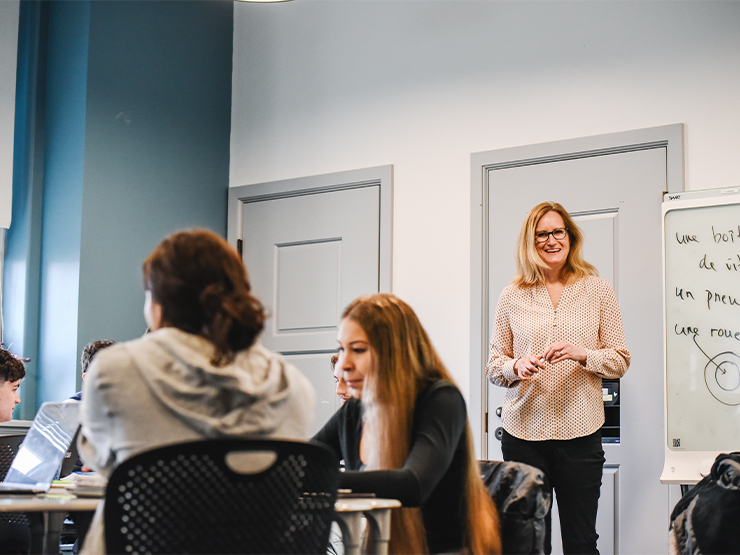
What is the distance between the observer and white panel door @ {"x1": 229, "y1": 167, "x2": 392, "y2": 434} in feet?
14.0

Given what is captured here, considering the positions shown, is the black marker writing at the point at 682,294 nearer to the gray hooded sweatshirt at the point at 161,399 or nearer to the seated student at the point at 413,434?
the seated student at the point at 413,434

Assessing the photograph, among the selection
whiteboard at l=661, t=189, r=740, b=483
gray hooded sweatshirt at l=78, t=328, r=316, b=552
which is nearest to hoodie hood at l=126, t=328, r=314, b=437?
gray hooded sweatshirt at l=78, t=328, r=316, b=552

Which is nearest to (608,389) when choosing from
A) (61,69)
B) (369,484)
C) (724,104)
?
(724,104)

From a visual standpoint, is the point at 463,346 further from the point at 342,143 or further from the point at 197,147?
the point at 197,147

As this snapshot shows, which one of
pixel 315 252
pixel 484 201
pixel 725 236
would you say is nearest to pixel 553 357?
pixel 725 236

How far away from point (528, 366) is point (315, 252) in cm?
191

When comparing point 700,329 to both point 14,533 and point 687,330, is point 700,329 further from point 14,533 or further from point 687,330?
point 14,533

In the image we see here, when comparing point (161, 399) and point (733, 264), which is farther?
point (733, 264)

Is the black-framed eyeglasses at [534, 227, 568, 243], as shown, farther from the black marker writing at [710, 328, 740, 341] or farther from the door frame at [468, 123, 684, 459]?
the door frame at [468, 123, 684, 459]

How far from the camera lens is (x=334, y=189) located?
4414 millimetres

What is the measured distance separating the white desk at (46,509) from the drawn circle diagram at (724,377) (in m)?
2.20

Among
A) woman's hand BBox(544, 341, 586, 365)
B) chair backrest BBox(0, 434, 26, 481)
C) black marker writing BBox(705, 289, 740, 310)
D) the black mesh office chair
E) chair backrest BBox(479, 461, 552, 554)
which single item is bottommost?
the black mesh office chair

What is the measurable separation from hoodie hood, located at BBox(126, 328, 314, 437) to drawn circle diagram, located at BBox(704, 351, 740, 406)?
2.08 m

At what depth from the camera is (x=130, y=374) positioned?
123 centimetres
